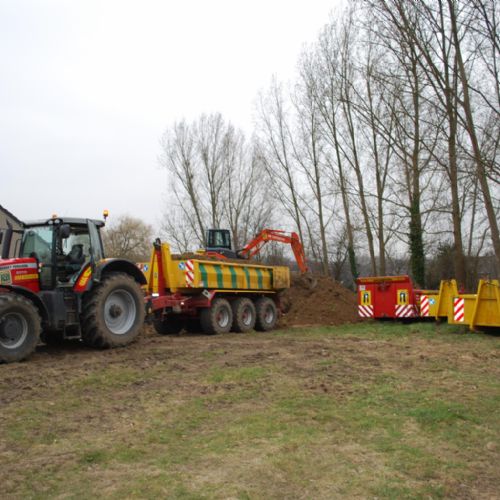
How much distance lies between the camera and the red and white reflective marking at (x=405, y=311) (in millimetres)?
15719

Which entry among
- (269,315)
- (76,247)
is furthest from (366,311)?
(76,247)

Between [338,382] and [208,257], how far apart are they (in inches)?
326

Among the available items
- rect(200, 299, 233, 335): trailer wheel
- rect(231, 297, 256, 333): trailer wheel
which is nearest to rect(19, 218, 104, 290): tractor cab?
rect(200, 299, 233, 335): trailer wheel

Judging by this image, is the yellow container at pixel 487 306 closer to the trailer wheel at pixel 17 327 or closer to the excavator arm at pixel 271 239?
the excavator arm at pixel 271 239

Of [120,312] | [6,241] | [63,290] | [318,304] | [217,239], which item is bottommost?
[318,304]

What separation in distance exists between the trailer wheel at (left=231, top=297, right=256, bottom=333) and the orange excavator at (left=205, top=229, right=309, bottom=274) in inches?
109

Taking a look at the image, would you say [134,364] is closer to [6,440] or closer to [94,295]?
[94,295]

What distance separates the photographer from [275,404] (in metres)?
6.21

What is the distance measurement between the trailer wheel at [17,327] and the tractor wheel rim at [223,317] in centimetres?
625

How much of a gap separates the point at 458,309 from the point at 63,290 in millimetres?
9162

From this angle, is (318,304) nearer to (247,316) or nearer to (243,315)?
(247,316)

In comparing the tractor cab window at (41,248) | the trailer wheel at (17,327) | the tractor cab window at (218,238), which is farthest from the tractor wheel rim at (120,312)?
the tractor cab window at (218,238)

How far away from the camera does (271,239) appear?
19016 millimetres

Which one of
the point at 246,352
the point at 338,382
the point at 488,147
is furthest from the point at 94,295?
the point at 488,147
